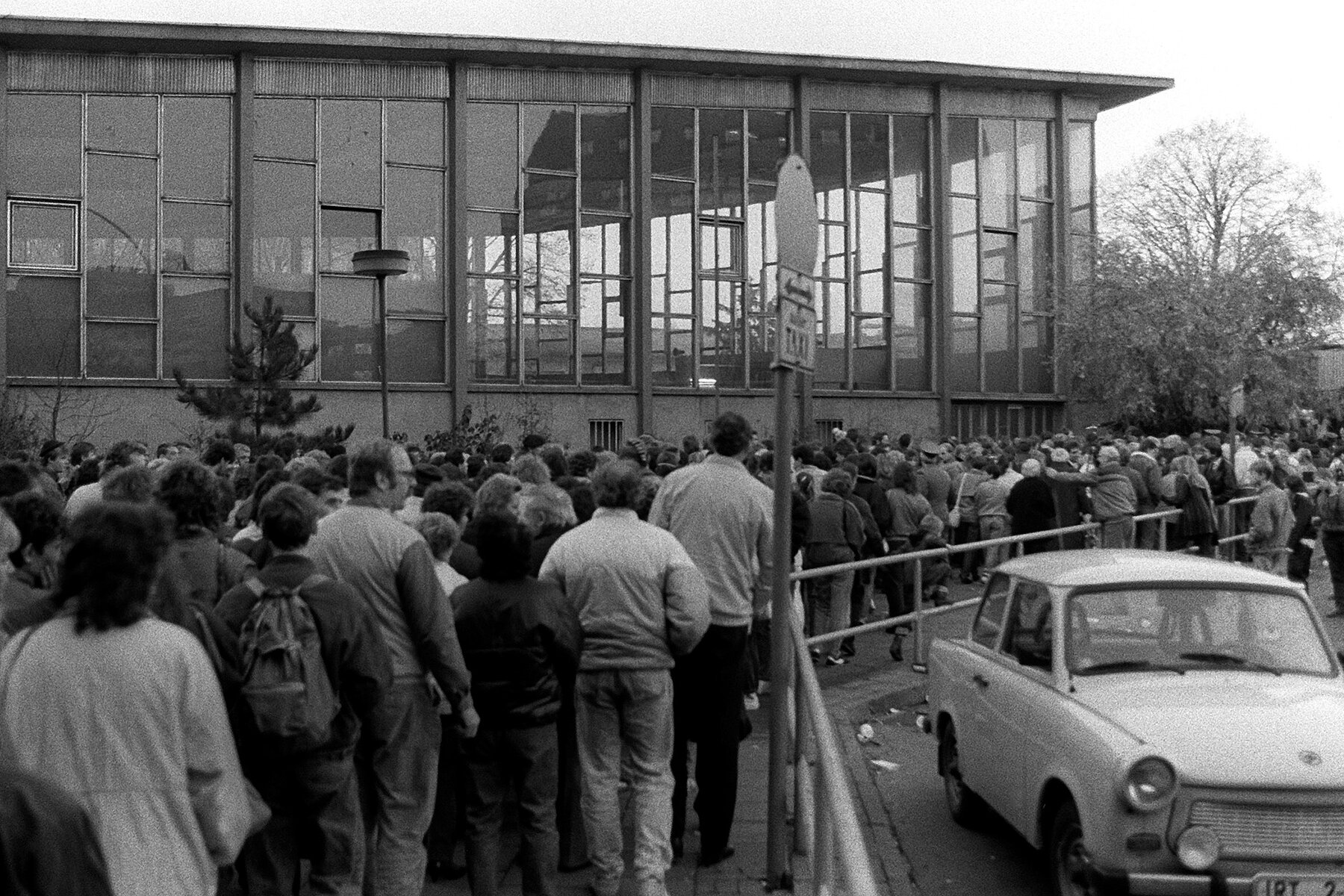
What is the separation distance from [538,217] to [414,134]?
2983 mm

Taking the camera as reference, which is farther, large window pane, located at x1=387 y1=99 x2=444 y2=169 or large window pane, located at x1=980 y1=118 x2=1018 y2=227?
large window pane, located at x1=980 y1=118 x2=1018 y2=227

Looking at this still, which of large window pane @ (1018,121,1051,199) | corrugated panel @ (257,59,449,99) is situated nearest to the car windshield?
corrugated panel @ (257,59,449,99)

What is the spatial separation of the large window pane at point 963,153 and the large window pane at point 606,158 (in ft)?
27.5

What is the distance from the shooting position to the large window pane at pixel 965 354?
37156 millimetres

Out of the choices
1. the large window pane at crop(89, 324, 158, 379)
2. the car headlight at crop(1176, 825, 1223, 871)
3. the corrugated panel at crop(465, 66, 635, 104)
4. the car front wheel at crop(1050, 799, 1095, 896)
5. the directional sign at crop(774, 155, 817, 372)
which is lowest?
the car front wheel at crop(1050, 799, 1095, 896)

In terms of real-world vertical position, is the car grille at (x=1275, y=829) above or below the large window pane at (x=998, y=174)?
below

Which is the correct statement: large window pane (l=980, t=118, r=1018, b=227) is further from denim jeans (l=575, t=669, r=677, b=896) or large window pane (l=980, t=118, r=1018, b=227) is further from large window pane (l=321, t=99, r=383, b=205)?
denim jeans (l=575, t=669, r=677, b=896)

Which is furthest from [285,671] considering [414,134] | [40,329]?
[414,134]

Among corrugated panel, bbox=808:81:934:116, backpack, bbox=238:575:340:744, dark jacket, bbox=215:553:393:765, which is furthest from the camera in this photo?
A: corrugated panel, bbox=808:81:934:116

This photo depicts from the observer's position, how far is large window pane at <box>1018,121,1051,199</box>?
37.9 metres

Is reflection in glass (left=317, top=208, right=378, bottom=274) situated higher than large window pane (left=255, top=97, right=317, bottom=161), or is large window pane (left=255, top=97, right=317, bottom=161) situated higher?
large window pane (left=255, top=97, right=317, bottom=161)

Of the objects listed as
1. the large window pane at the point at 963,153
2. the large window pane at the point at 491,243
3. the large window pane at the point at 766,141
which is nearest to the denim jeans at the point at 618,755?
the large window pane at the point at 491,243

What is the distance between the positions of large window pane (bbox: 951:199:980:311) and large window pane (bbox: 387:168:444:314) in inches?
498

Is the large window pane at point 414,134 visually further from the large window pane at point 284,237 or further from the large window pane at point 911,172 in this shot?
the large window pane at point 911,172
